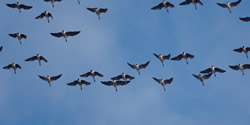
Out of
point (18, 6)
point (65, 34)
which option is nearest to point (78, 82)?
point (65, 34)

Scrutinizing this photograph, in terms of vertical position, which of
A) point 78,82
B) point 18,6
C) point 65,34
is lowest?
point 78,82

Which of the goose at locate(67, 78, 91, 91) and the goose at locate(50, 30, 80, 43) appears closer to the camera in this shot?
the goose at locate(50, 30, 80, 43)

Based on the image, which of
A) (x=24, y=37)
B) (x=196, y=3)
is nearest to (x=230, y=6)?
(x=196, y=3)

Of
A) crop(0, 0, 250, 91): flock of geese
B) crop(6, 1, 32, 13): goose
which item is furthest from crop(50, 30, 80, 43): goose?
crop(6, 1, 32, 13): goose

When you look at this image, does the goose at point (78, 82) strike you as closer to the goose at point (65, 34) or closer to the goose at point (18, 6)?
the goose at point (65, 34)

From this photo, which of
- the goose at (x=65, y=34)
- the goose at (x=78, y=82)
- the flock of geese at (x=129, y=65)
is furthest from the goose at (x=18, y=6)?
the goose at (x=78, y=82)

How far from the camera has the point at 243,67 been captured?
93.5 m

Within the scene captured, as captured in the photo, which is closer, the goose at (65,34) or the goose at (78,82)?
the goose at (65,34)

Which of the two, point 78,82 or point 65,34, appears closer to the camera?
point 65,34

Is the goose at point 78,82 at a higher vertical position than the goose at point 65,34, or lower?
lower

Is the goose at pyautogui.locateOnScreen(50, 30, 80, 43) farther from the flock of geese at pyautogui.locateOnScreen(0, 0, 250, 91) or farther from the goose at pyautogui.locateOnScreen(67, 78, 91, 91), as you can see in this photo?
the goose at pyautogui.locateOnScreen(67, 78, 91, 91)

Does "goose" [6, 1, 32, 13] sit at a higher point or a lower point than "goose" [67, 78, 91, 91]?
higher

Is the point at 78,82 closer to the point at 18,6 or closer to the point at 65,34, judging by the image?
the point at 65,34

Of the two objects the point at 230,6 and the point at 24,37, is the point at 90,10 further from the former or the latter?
the point at 230,6
